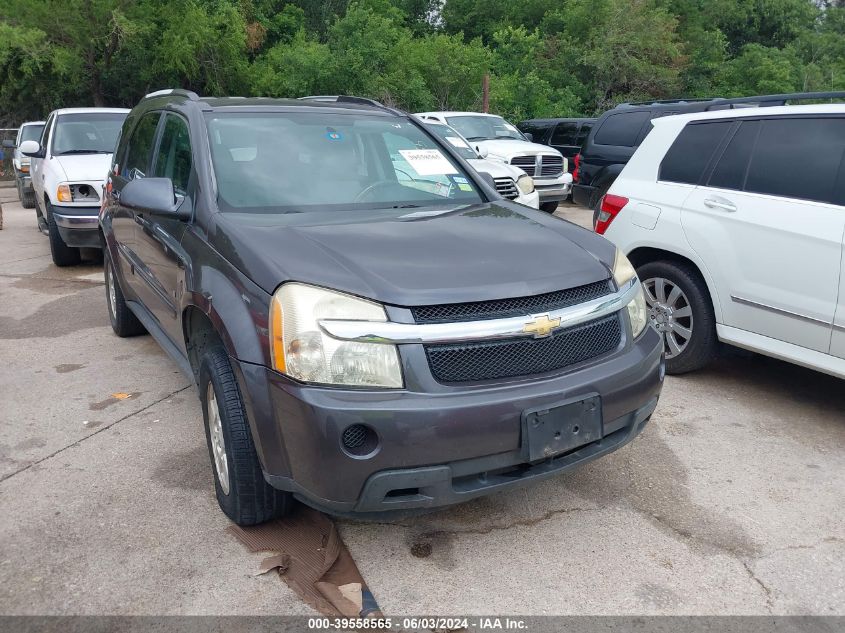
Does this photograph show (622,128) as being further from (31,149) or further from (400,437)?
(400,437)

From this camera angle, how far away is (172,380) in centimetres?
470

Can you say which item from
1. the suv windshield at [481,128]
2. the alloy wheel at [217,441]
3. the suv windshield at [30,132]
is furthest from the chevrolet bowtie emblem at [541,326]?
the suv windshield at [30,132]

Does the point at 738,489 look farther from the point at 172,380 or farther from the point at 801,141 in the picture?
the point at 172,380

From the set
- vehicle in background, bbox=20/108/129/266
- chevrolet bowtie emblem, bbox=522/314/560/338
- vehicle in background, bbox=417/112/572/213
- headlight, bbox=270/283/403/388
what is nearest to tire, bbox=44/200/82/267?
vehicle in background, bbox=20/108/129/266

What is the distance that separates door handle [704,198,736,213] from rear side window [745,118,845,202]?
0.45 ft

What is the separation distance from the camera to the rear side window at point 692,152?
4652 millimetres

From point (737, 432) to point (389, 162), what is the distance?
2453mm

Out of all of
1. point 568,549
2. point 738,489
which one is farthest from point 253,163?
point 738,489

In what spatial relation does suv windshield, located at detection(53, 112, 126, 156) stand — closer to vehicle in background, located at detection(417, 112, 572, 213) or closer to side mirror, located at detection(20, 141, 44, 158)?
side mirror, located at detection(20, 141, 44, 158)

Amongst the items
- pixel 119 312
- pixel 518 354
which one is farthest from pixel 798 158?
pixel 119 312

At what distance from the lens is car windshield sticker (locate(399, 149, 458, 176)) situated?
3.89 m

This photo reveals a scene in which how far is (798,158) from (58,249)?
7614mm

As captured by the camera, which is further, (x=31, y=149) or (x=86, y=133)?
(x=86, y=133)

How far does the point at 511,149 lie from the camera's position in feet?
41.6
